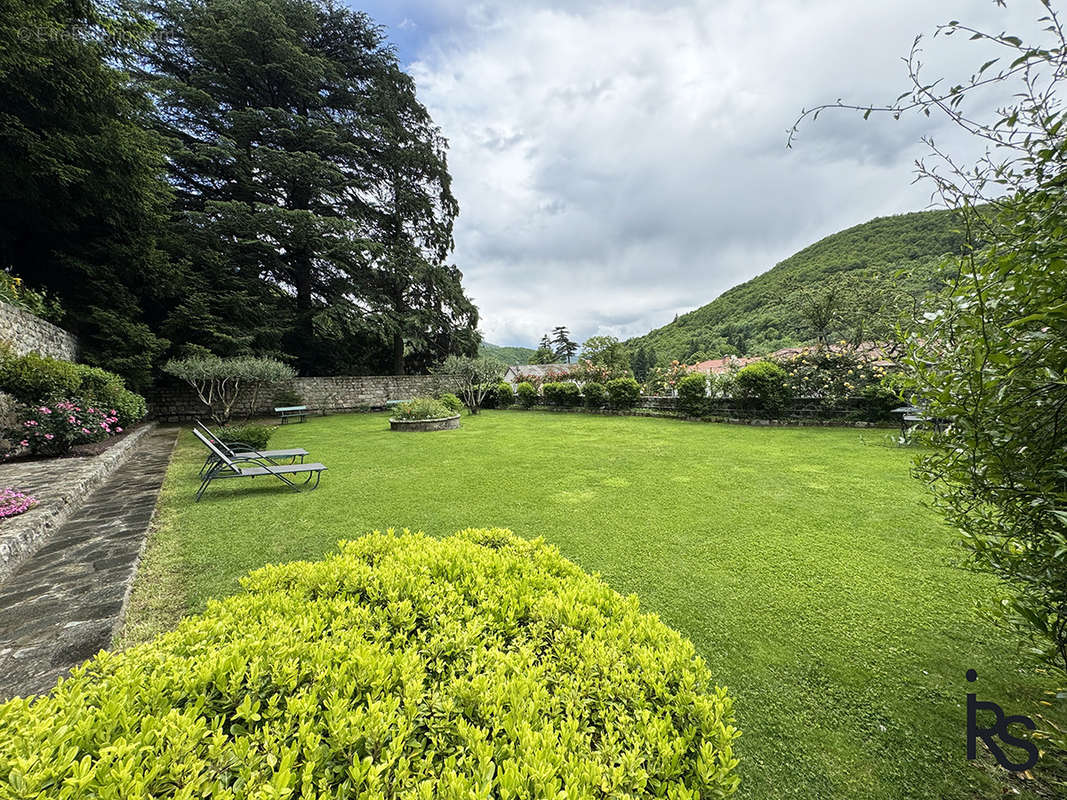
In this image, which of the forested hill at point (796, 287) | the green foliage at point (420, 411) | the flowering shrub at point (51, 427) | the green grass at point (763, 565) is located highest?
the forested hill at point (796, 287)

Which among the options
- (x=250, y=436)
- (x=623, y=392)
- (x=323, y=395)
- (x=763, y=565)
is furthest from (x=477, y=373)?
(x=763, y=565)

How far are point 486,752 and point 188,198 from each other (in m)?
22.4

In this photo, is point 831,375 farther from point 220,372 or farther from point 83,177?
point 83,177

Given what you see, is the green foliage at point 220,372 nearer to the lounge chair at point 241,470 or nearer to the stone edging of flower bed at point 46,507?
the stone edging of flower bed at point 46,507

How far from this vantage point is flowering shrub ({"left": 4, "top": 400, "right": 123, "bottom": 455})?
224 inches

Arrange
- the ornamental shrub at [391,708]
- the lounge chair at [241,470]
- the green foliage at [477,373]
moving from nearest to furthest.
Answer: the ornamental shrub at [391,708]
the lounge chair at [241,470]
the green foliage at [477,373]

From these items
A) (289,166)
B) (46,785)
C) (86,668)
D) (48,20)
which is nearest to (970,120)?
(46,785)

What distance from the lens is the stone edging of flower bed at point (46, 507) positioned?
301 cm

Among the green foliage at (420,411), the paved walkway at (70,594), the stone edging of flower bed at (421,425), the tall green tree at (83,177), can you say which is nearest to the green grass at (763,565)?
the paved walkway at (70,594)

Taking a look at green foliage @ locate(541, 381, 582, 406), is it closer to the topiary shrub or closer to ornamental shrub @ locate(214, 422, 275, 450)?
the topiary shrub

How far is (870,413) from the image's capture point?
9.91 metres

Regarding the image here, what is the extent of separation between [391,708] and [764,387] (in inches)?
485

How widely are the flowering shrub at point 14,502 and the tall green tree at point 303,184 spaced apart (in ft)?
39.0

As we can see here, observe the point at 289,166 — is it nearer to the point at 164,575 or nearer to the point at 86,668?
the point at 164,575
